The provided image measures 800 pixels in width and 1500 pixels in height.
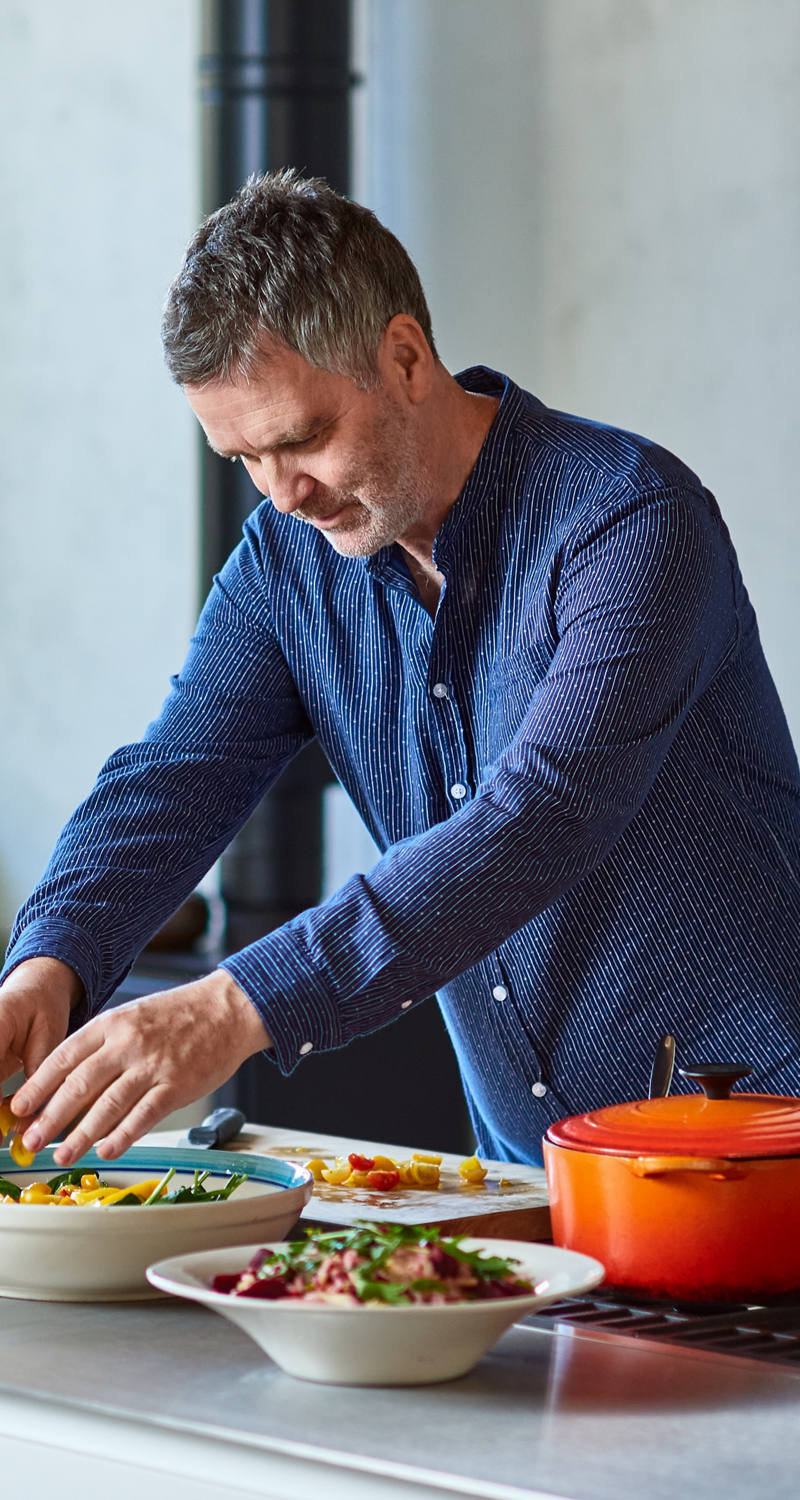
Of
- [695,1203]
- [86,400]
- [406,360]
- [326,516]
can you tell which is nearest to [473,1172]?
[695,1203]

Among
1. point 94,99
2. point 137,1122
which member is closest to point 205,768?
point 137,1122

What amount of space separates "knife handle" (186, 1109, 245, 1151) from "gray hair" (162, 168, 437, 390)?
697mm

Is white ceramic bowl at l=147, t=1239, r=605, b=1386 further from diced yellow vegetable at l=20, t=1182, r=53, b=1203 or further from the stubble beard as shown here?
the stubble beard

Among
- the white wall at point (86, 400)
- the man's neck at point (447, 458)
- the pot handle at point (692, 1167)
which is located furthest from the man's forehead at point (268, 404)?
the white wall at point (86, 400)

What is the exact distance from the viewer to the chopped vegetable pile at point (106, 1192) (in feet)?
4.29

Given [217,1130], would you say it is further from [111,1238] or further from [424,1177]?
[111,1238]

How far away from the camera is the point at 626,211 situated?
336 centimetres

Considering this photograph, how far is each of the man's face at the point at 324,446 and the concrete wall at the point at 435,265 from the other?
1.57 metres

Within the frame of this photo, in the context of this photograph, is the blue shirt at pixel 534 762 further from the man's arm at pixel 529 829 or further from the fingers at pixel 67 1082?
the fingers at pixel 67 1082

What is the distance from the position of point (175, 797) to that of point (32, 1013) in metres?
0.39

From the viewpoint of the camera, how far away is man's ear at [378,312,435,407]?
5.62 feet

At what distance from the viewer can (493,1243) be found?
1.16 meters

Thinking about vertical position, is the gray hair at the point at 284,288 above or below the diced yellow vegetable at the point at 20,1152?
above

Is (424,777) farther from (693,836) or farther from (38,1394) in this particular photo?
(38,1394)
